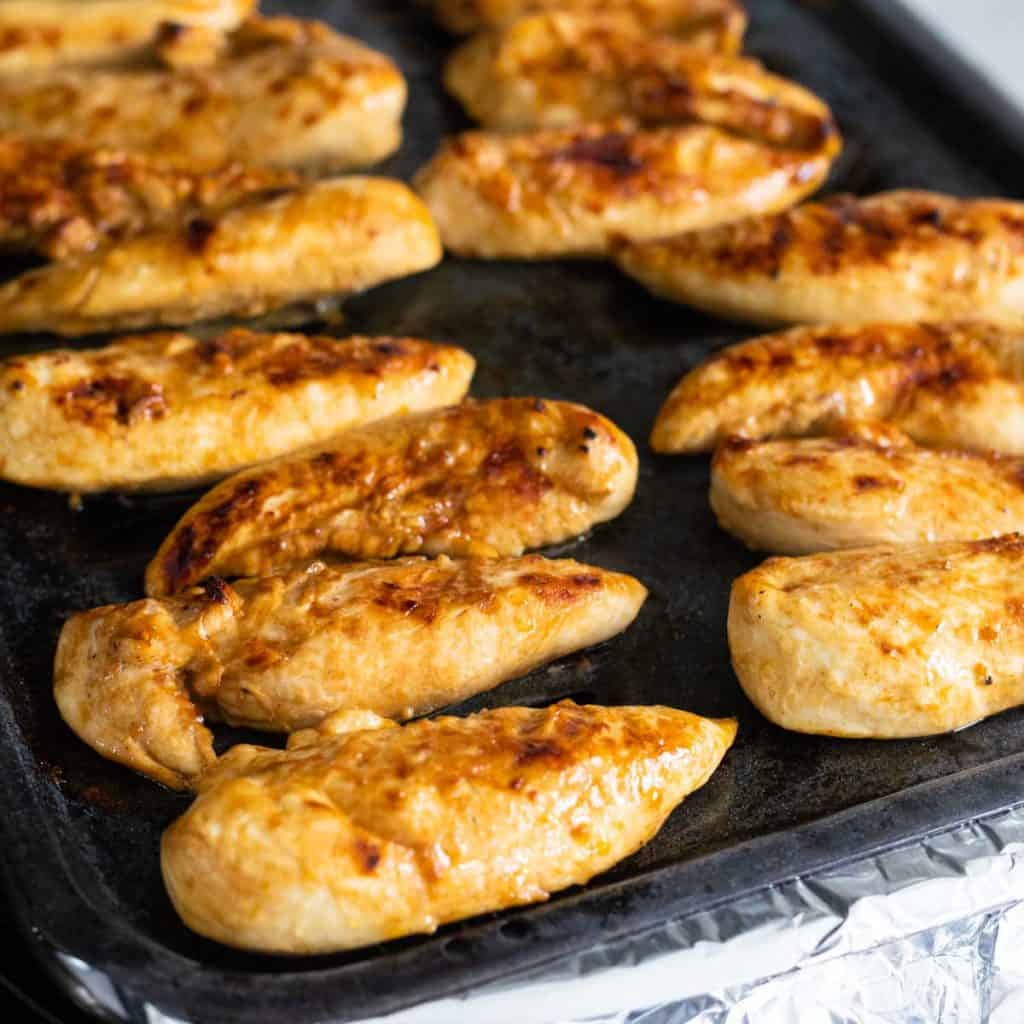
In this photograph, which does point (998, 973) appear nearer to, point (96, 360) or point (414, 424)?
point (414, 424)

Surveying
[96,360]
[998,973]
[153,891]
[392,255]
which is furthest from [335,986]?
[392,255]

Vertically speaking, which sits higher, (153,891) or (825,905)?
(825,905)

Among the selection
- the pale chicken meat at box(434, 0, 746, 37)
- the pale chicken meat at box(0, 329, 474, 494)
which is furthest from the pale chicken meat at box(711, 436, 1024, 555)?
the pale chicken meat at box(434, 0, 746, 37)

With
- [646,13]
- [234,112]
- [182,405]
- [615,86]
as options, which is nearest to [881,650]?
[182,405]

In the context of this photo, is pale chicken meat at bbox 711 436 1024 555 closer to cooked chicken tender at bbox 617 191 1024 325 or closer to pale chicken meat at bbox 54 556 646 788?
pale chicken meat at bbox 54 556 646 788

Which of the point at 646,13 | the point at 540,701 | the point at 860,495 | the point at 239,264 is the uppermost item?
the point at 646,13

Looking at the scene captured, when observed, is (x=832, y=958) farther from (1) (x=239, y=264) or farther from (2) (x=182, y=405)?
(1) (x=239, y=264)
